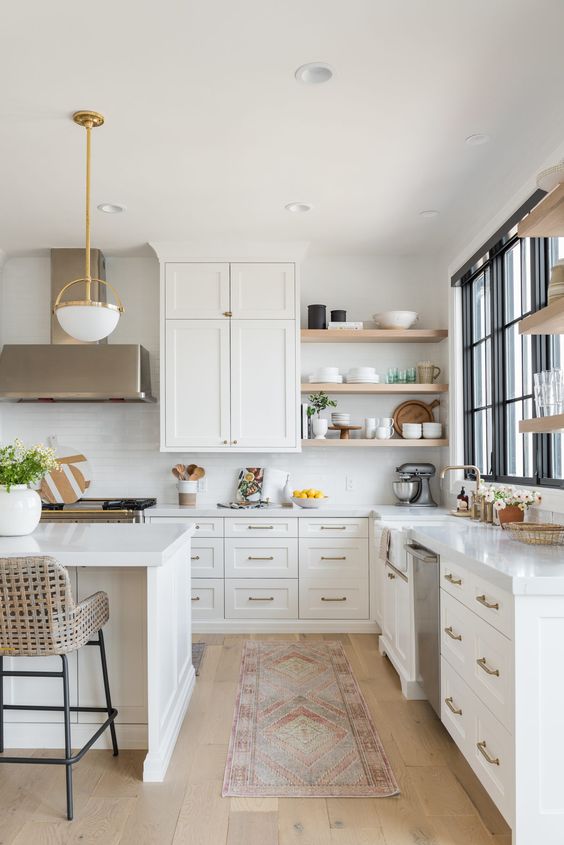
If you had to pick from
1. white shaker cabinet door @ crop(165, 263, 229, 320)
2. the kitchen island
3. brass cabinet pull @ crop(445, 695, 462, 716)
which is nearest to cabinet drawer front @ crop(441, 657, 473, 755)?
brass cabinet pull @ crop(445, 695, 462, 716)

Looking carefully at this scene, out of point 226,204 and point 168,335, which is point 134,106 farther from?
point 168,335

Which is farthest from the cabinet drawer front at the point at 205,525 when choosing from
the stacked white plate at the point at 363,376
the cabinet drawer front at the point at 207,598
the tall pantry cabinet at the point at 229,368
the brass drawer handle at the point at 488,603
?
the brass drawer handle at the point at 488,603

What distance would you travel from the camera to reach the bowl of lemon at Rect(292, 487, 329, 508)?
4691mm

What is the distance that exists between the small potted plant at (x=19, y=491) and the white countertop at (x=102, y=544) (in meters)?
0.06

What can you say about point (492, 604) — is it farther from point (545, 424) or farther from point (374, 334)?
point (374, 334)

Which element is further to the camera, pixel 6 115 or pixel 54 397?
pixel 54 397

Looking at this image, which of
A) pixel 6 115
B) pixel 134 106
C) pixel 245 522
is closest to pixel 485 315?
pixel 245 522

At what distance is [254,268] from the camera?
15.8ft

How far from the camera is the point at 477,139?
319 centimetres

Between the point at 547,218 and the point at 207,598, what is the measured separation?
3.27m

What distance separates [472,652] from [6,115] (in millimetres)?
2944

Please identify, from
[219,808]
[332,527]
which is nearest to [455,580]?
[219,808]

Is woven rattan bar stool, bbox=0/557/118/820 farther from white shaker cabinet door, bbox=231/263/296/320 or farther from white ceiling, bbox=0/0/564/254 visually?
white shaker cabinet door, bbox=231/263/296/320

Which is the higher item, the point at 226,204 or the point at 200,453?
the point at 226,204
